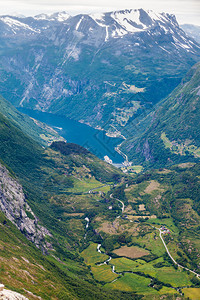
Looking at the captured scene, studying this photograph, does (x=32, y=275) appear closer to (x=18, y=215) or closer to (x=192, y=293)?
(x=18, y=215)

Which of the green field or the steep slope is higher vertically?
the steep slope

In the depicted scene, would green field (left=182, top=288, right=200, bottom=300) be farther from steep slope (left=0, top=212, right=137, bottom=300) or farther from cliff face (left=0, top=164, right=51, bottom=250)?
cliff face (left=0, top=164, right=51, bottom=250)

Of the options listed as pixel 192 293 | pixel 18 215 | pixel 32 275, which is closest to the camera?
pixel 32 275

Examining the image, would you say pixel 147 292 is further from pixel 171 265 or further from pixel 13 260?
pixel 13 260

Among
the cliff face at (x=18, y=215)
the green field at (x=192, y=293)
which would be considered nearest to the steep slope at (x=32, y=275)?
the cliff face at (x=18, y=215)

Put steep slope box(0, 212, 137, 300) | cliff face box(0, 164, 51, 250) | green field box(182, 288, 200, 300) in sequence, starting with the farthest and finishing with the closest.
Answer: cliff face box(0, 164, 51, 250) → green field box(182, 288, 200, 300) → steep slope box(0, 212, 137, 300)

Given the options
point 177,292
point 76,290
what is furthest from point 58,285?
point 177,292

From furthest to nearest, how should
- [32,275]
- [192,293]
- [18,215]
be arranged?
[18,215], [192,293], [32,275]

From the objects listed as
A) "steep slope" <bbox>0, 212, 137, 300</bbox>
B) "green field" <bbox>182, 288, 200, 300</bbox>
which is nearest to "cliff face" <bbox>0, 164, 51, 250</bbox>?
"steep slope" <bbox>0, 212, 137, 300</bbox>

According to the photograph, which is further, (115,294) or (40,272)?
(115,294)

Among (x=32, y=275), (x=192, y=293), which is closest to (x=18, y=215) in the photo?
(x=32, y=275)

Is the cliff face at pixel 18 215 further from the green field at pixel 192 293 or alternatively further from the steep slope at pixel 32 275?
the green field at pixel 192 293
